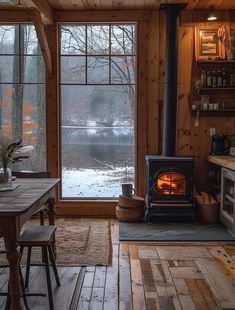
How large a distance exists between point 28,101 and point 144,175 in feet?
6.19

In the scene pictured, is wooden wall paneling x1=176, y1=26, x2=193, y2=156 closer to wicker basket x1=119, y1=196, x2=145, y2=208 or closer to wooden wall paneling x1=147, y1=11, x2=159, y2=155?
wooden wall paneling x1=147, y1=11, x2=159, y2=155

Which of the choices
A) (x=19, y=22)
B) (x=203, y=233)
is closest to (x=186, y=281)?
(x=203, y=233)

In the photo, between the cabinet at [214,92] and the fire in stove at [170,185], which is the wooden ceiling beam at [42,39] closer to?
the cabinet at [214,92]

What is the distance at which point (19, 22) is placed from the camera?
→ 5.44 m

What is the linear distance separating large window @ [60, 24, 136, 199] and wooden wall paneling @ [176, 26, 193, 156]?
0.63 meters

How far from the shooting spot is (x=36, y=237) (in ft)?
9.32

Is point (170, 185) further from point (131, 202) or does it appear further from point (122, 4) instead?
point (122, 4)

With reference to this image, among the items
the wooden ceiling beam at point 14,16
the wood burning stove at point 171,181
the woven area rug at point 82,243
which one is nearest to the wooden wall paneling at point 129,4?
the wood burning stove at point 171,181

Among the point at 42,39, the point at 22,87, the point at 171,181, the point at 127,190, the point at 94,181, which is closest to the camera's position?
the point at 42,39

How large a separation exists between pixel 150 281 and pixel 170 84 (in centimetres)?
273

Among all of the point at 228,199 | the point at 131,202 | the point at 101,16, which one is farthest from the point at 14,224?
the point at 101,16

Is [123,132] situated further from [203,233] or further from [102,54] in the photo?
[203,233]

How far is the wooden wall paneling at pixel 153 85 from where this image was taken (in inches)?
216

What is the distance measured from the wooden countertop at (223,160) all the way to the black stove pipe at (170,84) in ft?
1.65
